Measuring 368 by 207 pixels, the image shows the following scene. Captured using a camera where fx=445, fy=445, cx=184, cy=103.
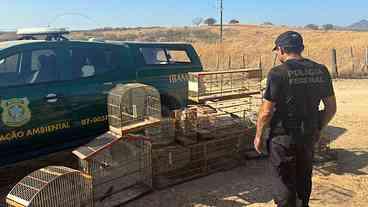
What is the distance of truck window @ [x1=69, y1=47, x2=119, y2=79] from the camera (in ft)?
20.3

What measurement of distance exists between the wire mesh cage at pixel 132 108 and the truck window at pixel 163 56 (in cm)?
120

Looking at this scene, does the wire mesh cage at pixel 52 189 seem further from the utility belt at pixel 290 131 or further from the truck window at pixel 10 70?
the utility belt at pixel 290 131

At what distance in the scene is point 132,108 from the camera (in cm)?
578

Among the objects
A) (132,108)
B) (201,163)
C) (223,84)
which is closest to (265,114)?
(132,108)

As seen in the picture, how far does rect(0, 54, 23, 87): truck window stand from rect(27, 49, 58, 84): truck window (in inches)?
6.4

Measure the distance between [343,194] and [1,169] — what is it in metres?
4.31

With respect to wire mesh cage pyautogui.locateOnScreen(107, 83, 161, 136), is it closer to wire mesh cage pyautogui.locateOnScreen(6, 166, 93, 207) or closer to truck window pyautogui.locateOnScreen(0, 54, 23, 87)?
wire mesh cage pyautogui.locateOnScreen(6, 166, 93, 207)

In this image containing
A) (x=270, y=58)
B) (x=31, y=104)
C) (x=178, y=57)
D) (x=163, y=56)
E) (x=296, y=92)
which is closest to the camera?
(x=296, y=92)

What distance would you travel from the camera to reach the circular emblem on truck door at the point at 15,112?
17.4 feet

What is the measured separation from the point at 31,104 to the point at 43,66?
609 millimetres

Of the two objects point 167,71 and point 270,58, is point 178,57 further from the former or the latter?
point 270,58

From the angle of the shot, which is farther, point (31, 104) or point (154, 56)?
point (154, 56)

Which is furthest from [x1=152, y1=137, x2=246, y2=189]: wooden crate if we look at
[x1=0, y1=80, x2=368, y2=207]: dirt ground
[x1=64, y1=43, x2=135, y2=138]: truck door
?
[x1=64, y1=43, x2=135, y2=138]: truck door

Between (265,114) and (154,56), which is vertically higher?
(154,56)
